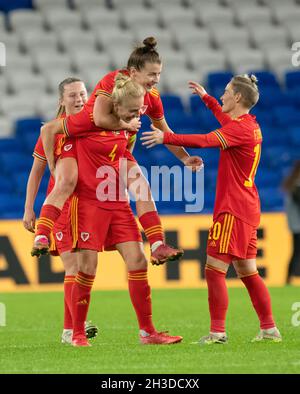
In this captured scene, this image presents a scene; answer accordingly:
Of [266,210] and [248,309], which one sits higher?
[266,210]

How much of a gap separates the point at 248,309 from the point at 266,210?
4417 mm

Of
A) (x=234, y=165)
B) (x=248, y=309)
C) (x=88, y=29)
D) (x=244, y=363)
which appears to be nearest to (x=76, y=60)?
(x=88, y=29)

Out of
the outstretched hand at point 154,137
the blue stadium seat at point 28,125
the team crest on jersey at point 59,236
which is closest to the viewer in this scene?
the outstretched hand at point 154,137

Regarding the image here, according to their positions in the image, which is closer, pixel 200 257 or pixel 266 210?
pixel 200 257

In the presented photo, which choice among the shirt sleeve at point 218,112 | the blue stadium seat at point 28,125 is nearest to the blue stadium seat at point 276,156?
the blue stadium seat at point 28,125

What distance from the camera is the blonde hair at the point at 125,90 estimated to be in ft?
26.3

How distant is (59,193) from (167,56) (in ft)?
39.1

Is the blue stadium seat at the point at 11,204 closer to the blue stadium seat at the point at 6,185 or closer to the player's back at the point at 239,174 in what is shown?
the blue stadium seat at the point at 6,185

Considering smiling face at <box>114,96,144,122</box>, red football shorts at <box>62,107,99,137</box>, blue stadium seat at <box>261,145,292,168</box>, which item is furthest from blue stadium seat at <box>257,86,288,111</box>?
smiling face at <box>114,96,144,122</box>

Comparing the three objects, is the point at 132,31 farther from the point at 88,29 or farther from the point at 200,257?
the point at 200,257

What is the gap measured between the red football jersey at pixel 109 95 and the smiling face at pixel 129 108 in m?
0.13

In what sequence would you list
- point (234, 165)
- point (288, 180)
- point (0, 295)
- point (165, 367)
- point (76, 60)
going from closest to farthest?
1. point (165, 367)
2. point (234, 165)
3. point (0, 295)
4. point (288, 180)
5. point (76, 60)

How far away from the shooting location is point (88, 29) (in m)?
20.6

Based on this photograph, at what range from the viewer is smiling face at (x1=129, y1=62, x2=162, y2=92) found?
8.27m
